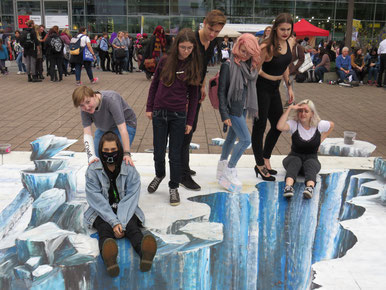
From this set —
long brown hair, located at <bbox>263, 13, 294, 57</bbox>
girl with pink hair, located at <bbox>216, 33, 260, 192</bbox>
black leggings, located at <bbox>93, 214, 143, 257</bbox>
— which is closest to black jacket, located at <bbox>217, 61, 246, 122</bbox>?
girl with pink hair, located at <bbox>216, 33, 260, 192</bbox>

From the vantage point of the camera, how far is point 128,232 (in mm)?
2908

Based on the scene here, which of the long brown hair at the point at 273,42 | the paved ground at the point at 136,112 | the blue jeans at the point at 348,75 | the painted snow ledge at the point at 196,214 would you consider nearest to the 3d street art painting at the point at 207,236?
the painted snow ledge at the point at 196,214

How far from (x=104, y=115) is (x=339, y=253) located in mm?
2030

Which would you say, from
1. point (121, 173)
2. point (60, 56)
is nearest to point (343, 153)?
point (121, 173)

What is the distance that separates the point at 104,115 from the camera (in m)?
3.31

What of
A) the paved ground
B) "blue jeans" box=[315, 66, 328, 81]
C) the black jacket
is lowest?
the paved ground

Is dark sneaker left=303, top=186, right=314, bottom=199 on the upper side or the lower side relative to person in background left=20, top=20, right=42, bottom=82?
lower

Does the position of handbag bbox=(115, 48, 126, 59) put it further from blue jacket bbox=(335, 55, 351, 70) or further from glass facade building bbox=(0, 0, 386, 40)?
glass facade building bbox=(0, 0, 386, 40)

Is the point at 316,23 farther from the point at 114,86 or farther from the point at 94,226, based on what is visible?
the point at 94,226

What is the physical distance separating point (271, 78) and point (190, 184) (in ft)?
4.19

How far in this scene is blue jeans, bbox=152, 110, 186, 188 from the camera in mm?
3480

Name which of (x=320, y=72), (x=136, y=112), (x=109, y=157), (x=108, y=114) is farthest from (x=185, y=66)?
(x=320, y=72)

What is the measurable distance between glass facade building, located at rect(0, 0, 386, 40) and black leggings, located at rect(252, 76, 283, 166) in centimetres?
1919

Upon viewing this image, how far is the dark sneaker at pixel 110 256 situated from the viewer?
2.56 m
